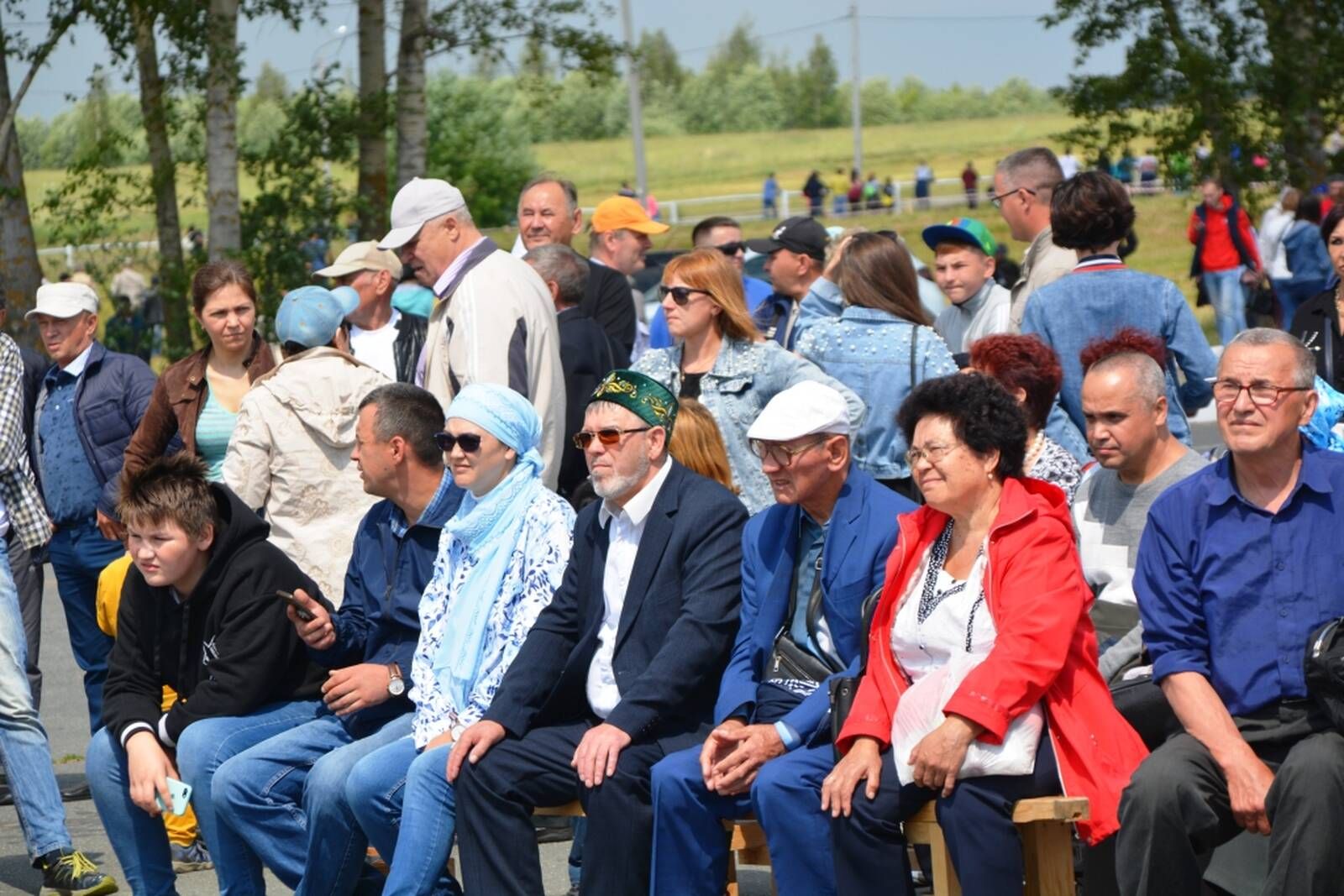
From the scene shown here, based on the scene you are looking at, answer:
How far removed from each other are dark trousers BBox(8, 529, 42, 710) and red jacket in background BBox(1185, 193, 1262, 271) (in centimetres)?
1203

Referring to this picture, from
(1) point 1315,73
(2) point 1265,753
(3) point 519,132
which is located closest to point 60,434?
(2) point 1265,753

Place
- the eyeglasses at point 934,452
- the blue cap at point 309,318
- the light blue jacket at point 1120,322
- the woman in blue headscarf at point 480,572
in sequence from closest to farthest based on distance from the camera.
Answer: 1. the eyeglasses at point 934,452
2. the woman in blue headscarf at point 480,572
3. the light blue jacket at point 1120,322
4. the blue cap at point 309,318

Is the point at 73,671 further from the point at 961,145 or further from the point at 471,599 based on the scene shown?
Result: the point at 961,145

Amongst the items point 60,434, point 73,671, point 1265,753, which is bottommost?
point 73,671

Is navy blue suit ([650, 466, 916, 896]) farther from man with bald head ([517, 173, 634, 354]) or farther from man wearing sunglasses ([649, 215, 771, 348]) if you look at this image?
man wearing sunglasses ([649, 215, 771, 348])

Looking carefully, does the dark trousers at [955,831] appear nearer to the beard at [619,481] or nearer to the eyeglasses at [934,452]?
the eyeglasses at [934,452]

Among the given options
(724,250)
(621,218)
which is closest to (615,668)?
(621,218)

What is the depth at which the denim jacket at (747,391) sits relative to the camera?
622cm

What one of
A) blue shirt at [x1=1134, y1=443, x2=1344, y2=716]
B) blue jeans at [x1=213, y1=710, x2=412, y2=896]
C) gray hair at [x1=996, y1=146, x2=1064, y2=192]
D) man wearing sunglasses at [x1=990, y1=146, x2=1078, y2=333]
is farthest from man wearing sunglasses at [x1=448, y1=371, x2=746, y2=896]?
gray hair at [x1=996, y1=146, x2=1064, y2=192]

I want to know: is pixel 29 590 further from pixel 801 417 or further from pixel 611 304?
pixel 801 417

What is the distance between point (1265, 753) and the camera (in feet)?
14.6

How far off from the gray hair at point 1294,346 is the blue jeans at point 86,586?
463 cm

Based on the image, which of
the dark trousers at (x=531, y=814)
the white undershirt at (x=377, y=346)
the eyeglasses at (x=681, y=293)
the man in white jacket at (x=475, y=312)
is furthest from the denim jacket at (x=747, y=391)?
the white undershirt at (x=377, y=346)

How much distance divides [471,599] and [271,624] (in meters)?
0.64
